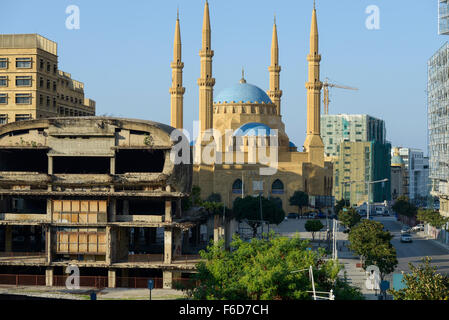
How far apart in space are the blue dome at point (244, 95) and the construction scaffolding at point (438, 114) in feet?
155

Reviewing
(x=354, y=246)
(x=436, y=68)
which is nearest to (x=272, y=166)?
(x=436, y=68)

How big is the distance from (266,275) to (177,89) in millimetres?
99544

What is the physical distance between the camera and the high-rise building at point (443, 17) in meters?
100

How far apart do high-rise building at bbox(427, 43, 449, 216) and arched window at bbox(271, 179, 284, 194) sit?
96.0ft

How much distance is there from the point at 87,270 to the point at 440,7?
208ft

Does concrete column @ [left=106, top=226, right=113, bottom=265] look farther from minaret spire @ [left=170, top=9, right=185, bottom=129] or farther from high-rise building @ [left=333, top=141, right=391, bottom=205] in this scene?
high-rise building @ [left=333, top=141, right=391, bottom=205]

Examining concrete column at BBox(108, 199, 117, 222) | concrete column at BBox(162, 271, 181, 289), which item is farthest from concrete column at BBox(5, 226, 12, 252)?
concrete column at BBox(162, 271, 181, 289)

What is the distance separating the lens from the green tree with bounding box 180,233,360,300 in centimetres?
4153

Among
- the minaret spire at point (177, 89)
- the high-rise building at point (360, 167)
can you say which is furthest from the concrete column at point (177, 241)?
the high-rise building at point (360, 167)

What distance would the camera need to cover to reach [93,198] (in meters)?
64.9

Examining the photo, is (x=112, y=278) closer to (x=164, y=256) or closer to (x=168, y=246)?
(x=164, y=256)
